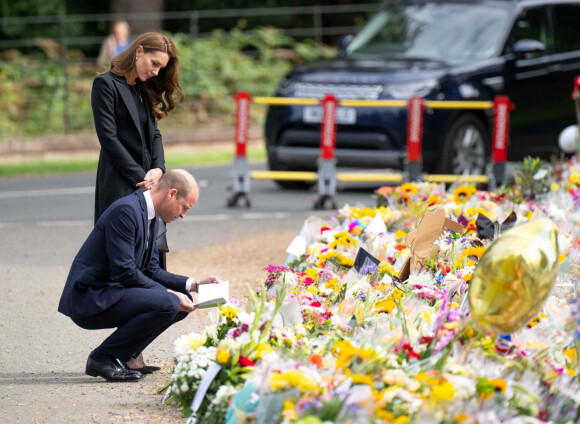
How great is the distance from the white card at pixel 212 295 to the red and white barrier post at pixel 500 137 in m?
6.50

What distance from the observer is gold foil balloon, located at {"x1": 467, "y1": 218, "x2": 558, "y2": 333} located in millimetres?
3934

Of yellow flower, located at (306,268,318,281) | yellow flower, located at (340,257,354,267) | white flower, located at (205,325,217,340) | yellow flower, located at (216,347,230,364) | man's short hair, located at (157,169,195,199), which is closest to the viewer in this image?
yellow flower, located at (216,347,230,364)

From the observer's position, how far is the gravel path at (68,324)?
482cm

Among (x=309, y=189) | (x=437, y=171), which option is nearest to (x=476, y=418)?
(x=437, y=171)

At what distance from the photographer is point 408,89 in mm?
11352

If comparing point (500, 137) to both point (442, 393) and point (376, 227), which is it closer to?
point (376, 227)

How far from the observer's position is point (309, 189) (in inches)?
496

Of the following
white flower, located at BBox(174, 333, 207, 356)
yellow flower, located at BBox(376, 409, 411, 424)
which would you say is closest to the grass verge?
white flower, located at BBox(174, 333, 207, 356)

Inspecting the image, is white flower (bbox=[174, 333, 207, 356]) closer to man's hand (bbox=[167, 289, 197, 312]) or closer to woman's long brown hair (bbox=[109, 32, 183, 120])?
man's hand (bbox=[167, 289, 197, 312])

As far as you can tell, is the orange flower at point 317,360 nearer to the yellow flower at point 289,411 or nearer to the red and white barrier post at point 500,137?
the yellow flower at point 289,411

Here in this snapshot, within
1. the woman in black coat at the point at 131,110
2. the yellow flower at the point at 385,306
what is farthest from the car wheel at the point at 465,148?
the yellow flower at the point at 385,306

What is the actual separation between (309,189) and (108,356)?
746cm

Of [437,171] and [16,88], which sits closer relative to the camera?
[437,171]

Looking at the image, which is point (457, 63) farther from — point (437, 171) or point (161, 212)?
point (161, 212)
